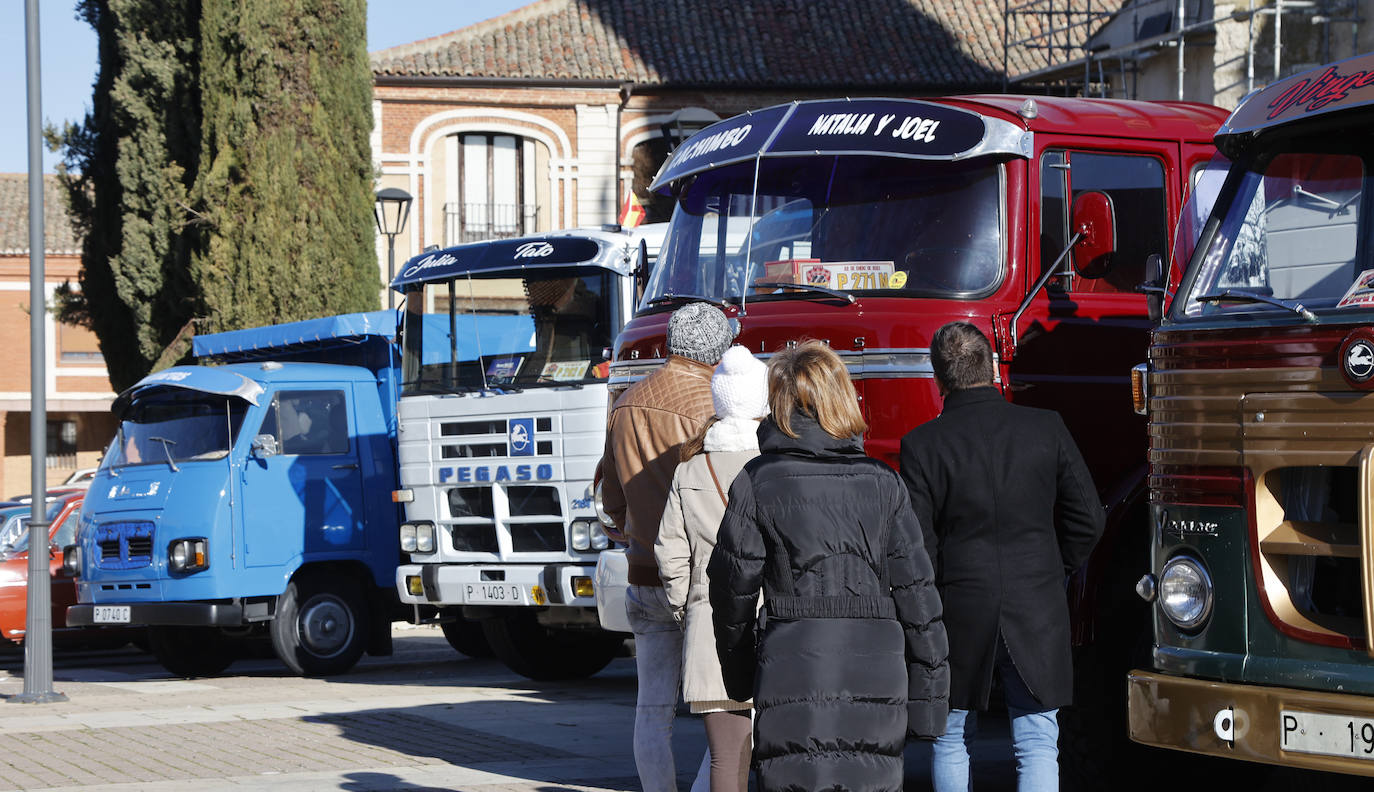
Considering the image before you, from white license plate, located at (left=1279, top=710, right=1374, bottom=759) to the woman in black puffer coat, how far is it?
1078mm

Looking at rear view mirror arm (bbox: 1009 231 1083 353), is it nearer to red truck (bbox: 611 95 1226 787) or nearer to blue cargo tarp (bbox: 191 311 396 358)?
red truck (bbox: 611 95 1226 787)

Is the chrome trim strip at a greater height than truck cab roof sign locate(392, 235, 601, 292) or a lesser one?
lesser

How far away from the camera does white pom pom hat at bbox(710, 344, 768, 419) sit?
238 inches

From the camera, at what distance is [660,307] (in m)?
8.65

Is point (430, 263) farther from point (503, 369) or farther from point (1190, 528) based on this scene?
point (1190, 528)

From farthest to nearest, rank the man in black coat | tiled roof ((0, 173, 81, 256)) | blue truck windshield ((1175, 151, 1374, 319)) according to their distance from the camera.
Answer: tiled roof ((0, 173, 81, 256)), the man in black coat, blue truck windshield ((1175, 151, 1374, 319))

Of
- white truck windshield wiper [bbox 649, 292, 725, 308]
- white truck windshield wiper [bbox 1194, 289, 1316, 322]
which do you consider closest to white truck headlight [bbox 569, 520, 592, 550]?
white truck windshield wiper [bbox 649, 292, 725, 308]

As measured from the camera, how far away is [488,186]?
36625mm

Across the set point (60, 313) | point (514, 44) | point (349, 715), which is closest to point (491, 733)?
point (349, 715)

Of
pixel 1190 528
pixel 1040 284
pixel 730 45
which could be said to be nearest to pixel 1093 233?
pixel 1040 284

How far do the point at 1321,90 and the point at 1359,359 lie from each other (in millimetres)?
1101

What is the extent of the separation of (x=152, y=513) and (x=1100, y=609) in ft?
29.1

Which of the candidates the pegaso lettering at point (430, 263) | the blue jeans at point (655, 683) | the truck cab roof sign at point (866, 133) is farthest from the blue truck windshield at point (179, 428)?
the blue jeans at point (655, 683)

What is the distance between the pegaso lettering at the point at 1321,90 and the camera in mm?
5691
